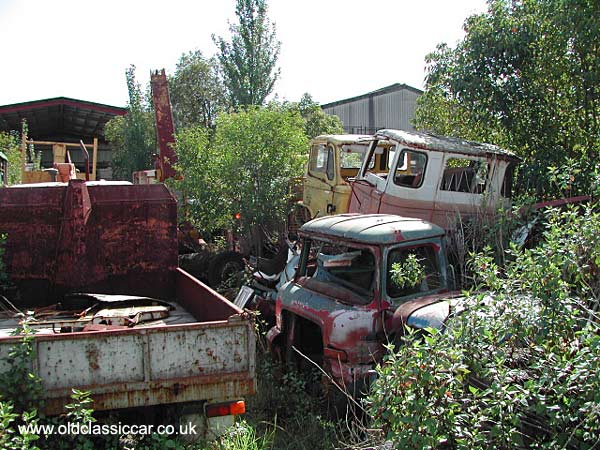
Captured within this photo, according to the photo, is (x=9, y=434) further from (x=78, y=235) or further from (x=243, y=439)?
(x=78, y=235)

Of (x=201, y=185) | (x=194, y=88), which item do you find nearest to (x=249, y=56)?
(x=194, y=88)

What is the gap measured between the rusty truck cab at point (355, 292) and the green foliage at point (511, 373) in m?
1.00

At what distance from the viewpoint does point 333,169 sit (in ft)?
31.3

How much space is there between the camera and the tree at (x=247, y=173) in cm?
1066

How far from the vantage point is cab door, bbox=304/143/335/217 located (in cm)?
952

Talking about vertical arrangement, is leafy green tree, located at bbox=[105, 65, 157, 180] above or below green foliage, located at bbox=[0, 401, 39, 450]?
above

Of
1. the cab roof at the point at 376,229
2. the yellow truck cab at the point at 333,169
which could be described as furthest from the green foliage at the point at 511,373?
the yellow truck cab at the point at 333,169

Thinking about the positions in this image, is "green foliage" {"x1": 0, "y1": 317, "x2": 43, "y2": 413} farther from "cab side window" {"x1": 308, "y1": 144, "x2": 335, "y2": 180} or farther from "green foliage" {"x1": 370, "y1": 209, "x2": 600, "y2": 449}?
"cab side window" {"x1": 308, "y1": 144, "x2": 335, "y2": 180}

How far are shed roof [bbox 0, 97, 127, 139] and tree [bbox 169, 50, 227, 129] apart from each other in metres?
2.67

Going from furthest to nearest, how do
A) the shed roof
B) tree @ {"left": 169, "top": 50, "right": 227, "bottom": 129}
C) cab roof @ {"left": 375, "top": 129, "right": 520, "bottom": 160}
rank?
tree @ {"left": 169, "top": 50, "right": 227, "bottom": 129} → the shed roof → cab roof @ {"left": 375, "top": 129, "right": 520, "bottom": 160}

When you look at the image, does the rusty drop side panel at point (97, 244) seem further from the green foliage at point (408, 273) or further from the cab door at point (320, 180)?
the cab door at point (320, 180)

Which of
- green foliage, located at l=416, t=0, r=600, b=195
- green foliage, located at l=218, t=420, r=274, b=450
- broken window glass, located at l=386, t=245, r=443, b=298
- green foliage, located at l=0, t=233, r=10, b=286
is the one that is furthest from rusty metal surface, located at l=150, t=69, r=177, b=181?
green foliage, located at l=218, t=420, r=274, b=450

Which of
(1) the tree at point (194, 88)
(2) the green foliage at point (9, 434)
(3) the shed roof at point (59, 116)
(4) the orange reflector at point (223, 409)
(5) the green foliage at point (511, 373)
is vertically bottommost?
(4) the orange reflector at point (223, 409)

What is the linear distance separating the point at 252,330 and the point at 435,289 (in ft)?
6.65
